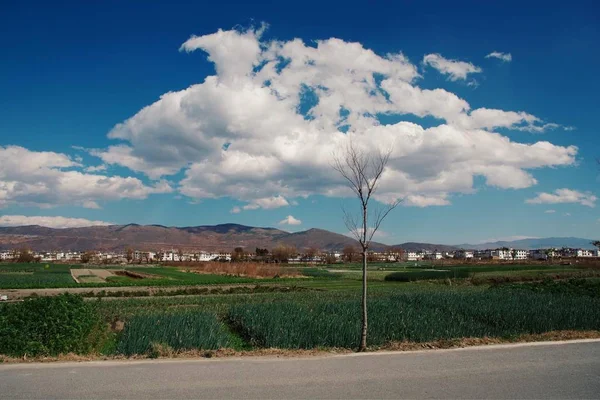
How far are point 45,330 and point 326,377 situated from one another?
30.2 ft

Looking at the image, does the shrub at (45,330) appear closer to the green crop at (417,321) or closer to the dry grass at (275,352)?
the dry grass at (275,352)

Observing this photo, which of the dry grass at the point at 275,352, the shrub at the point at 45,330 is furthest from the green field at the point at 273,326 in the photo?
the dry grass at the point at 275,352

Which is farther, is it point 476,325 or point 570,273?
point 570,273

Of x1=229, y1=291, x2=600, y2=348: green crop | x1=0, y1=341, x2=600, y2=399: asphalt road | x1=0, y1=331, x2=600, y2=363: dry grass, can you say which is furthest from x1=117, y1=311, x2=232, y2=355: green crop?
x1=0, y1=341, x2=600, y2=399: asphalt road

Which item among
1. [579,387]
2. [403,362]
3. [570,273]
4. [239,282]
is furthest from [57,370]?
[570,273]

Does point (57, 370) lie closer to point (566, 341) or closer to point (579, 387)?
point (579, 387)

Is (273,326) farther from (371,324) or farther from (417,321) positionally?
(417,321)

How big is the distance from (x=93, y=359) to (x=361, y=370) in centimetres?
638

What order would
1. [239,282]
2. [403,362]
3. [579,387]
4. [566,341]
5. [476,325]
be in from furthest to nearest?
[239,282]
[476,325]
[566,341]
[403,362]
[579,387]

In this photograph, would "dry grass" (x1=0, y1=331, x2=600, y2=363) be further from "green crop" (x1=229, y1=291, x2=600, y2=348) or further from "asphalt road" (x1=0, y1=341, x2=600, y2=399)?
"green crop" (x1=229, y1=291, x2=600, y2=348)

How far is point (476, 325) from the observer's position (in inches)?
723

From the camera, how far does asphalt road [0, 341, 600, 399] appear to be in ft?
27.8

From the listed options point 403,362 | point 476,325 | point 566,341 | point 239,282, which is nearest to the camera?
point 403,362

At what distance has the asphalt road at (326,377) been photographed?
8482 millimetres
